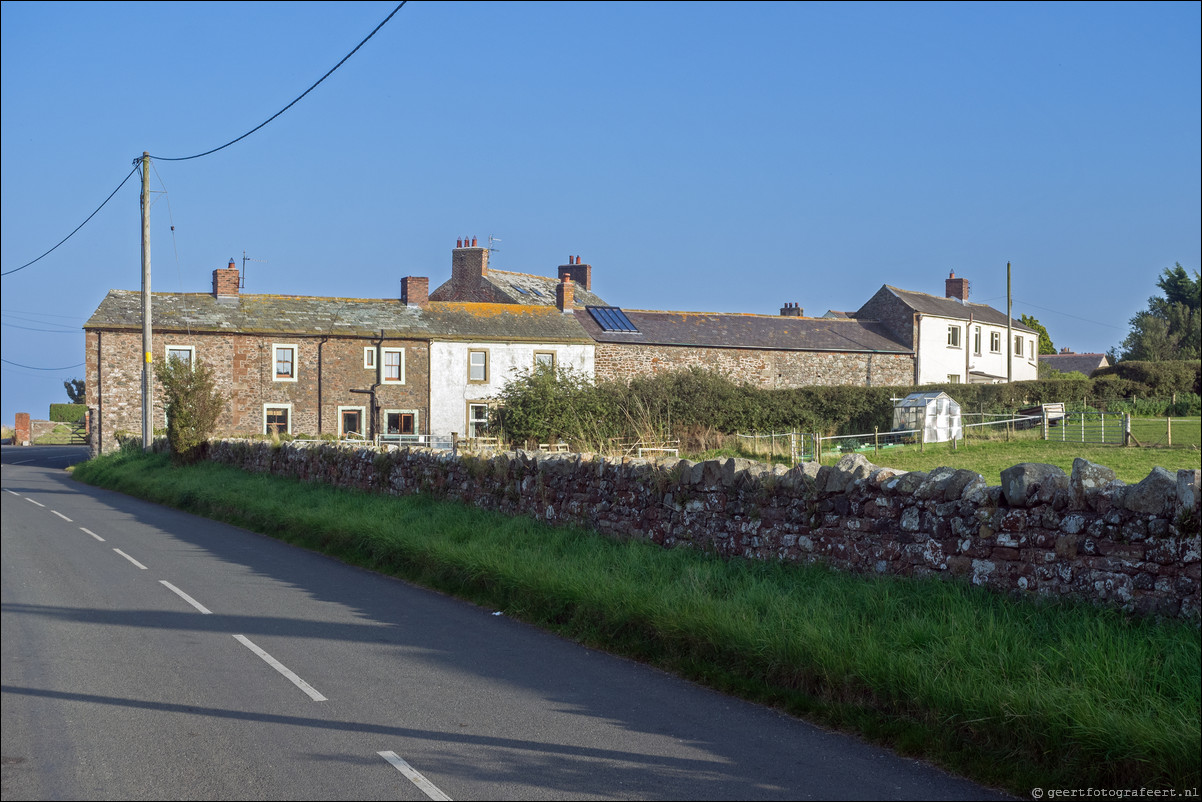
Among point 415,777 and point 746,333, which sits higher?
point 746,333

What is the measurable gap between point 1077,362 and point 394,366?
208 feet

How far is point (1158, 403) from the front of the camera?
4466cm

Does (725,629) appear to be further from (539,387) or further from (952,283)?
(952,283)

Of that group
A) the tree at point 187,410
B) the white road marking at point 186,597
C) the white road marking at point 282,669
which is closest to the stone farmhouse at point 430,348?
the tree at point 187,410

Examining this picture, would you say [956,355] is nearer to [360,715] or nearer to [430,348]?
[430,348]

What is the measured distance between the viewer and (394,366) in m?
40.4

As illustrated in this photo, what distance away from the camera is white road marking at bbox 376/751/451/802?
4738 millimetres

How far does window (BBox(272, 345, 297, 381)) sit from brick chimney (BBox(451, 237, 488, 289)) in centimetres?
1338

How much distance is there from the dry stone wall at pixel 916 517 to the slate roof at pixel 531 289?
36458mm

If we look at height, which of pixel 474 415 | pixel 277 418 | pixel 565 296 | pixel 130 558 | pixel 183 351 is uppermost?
pixel 565 296

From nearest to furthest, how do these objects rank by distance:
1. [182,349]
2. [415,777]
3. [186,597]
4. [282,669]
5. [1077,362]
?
[415,777]
[282,669]
[186,597]
[182,349]
[1077,362]

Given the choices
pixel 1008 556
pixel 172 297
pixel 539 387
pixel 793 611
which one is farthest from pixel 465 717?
pixel 172 297

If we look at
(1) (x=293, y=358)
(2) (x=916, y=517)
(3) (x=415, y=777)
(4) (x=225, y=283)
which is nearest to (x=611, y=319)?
(1) (x=293, y=358)

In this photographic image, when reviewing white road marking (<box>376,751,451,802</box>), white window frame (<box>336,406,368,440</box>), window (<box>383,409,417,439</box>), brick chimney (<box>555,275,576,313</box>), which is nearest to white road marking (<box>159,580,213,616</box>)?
white road marking (<box>376,751,451,802</box>)
